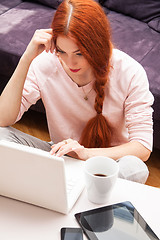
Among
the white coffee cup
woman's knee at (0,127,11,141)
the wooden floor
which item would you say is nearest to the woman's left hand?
the white coffee cup

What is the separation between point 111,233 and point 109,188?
0.12 m

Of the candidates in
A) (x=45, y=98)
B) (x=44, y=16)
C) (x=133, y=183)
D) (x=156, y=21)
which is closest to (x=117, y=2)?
(x=156, y=21)

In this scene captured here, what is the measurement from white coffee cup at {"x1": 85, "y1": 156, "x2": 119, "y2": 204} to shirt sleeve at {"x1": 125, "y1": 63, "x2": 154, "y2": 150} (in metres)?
0.41

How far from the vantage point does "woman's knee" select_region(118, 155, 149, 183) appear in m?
1.19

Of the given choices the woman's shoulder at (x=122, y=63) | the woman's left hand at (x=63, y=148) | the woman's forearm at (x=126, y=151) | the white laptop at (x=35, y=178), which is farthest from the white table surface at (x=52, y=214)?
the woman's shoulder at (x=122, y=63)

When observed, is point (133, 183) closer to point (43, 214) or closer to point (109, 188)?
point (109, 188)

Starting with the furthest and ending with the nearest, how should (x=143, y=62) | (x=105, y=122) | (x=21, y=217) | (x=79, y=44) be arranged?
(x=143, y=62) < (x=105, y=122) < (x=79, y=44) < (x=21, y=217)

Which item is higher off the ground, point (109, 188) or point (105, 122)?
point (109, 188)

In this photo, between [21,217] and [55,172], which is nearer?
[55,172]

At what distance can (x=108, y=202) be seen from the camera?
3.47 feet

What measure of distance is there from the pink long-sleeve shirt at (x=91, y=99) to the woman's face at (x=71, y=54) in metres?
0.13

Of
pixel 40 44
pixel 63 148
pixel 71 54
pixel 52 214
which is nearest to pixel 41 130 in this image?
pixel 40 44

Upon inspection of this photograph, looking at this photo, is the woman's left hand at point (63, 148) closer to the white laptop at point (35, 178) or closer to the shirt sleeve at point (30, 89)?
the white laptop at point (35, 178)

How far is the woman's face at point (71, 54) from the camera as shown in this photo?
1308 mm
